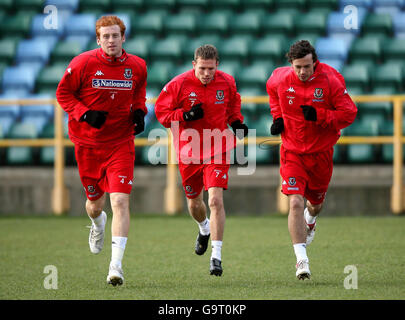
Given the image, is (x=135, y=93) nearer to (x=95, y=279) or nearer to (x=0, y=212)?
(x=95, y=279)

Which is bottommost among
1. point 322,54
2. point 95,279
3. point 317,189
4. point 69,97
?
point 95,279

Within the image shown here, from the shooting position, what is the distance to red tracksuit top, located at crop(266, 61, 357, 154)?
273 inches

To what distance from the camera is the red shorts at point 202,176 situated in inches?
292

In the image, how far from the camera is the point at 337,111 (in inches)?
273

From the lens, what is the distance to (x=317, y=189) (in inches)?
294

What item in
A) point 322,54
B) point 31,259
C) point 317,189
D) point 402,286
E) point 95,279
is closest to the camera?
point 402,286

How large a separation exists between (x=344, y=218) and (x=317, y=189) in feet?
14.7

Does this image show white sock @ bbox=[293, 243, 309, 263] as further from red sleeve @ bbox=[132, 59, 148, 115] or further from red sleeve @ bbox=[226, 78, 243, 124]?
red sleeve @ bbox=[132, 59, 148, 115]

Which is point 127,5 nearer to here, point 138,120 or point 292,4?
point 292,4

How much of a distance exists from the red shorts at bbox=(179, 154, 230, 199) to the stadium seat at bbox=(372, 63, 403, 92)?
641cm

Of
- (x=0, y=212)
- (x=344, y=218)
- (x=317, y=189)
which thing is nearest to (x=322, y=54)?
(x=344, y=218)

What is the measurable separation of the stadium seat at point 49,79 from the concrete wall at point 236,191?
1.99 meters

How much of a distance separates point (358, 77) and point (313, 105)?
683cm

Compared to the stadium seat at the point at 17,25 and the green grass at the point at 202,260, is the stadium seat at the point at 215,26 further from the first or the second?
the green grass at the point at 202,260
